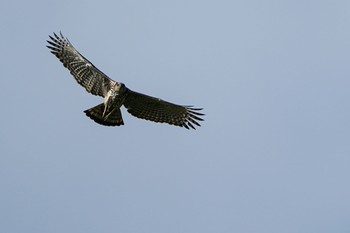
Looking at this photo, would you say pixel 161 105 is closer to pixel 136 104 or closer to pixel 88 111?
pixel 136 104

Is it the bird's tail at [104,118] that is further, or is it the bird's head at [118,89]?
the bird's tail at [104,118]

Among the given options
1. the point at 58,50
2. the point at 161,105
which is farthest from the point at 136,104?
the point at 58,50

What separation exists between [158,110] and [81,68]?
2.69 meters

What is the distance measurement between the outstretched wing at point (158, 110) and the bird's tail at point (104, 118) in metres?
0.57

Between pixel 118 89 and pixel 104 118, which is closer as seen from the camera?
pixel 118 89

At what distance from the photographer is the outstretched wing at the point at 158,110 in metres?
21.6

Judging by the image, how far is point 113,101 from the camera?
21188mm

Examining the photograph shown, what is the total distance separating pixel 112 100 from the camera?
69.5 ft

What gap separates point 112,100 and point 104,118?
677mm

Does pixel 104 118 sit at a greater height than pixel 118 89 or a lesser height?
lesser

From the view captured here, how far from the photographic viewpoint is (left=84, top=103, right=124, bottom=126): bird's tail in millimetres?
21438

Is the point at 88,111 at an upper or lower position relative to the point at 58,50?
lower

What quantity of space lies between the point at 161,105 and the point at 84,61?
2.73m

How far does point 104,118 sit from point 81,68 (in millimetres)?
1828
